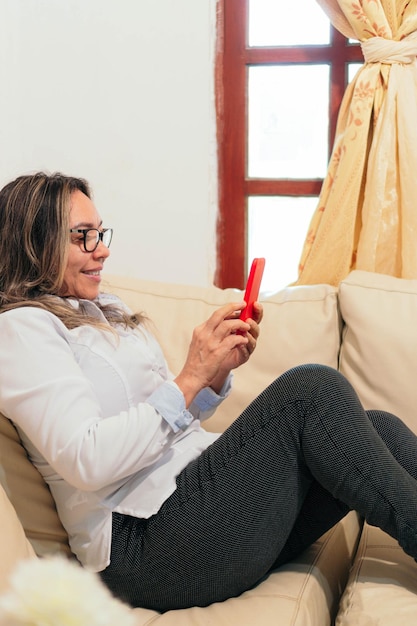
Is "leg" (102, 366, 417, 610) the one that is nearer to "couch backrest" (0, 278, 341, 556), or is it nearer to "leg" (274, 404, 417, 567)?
"leg" (274, 404, 417, 567)

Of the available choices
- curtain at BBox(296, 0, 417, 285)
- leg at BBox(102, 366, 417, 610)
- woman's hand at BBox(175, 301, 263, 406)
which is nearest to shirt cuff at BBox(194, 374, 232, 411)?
woman's hand at BBox(175, 301, 263, 406)

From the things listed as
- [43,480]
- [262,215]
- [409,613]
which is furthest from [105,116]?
[409,613]

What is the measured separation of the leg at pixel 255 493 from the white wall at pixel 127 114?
1316 mm

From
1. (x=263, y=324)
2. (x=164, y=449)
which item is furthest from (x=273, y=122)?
(x=164, y=449)

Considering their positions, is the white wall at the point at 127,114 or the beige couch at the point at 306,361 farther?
the white wall at the point at 127,114

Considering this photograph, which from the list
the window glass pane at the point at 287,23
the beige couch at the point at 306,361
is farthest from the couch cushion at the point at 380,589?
the window glass pane at the point at 287,23

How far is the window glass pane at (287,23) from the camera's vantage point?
2521 millimetres

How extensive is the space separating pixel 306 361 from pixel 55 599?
1541 millimetres

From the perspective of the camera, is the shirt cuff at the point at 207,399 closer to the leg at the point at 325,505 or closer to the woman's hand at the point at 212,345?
the woman's hand at the point at 212,345

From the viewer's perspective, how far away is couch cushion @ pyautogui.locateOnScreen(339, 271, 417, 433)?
6.12ft

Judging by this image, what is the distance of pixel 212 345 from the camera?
1.44 metres

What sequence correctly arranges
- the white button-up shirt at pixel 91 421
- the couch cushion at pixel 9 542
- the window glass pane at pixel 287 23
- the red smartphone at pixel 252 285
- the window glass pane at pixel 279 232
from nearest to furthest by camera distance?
the couch cushion at pixel 9 542 → the white button-up shirt at pixel 91 421 → the red smartphone at pixel 252 285 → the window glass pane at pixel 287 23 → the window glass pane at pixel 279 232

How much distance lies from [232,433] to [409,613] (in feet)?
1.36

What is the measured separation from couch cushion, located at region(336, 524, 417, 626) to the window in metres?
1.29
